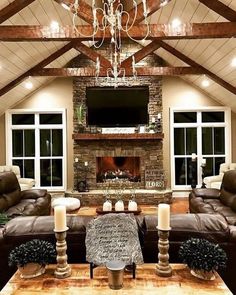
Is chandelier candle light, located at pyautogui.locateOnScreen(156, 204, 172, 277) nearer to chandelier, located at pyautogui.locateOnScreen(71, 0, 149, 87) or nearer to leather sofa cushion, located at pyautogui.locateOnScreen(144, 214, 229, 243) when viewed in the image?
leather sofa cushion, located at pyautogui.locateOnScreen(144, 214, 229, 243)

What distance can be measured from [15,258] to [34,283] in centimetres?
19

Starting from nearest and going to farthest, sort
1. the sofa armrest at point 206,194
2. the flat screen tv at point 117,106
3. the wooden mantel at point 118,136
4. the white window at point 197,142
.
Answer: the sofa armrest at point 206,194, the wooden mantel at point 118,136, the flat screen tv at point 117,106, the white window at point 197,142

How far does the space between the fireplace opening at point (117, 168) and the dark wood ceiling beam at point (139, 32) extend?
4.40 metres

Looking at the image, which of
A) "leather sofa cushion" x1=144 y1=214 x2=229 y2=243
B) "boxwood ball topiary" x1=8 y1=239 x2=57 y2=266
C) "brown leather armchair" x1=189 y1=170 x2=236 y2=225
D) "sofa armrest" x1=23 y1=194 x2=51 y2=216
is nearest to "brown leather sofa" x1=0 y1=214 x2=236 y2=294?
"leather sofa cushion" x1=144 y1=214 x2=229 y2=243

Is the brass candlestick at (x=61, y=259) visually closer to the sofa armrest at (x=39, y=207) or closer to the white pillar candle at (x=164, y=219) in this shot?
the white pillar candle at (x=164, y=219)

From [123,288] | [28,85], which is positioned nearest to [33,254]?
[123,288]

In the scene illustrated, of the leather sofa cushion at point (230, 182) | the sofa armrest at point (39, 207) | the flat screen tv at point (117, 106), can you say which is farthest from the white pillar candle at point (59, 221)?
the flat screen tv at point (117, 106)

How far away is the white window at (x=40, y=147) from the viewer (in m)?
8.57

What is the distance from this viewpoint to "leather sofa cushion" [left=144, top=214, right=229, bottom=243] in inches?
92.4

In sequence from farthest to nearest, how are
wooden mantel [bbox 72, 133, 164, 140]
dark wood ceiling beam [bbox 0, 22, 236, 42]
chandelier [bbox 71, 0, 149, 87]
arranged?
1. wooden mantel [bbox 72, 133, 164, 140]
2. dark wood ceiling beam [bbox 0, 22, 236, 42]
3. chandelier [bbox 71, 0, 149, 87]

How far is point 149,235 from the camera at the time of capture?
2.34 meters

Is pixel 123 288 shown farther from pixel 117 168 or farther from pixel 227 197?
pixel 117 168

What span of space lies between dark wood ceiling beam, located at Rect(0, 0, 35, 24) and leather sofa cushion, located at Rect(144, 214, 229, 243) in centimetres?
350

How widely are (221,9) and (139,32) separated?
1.18 metres
